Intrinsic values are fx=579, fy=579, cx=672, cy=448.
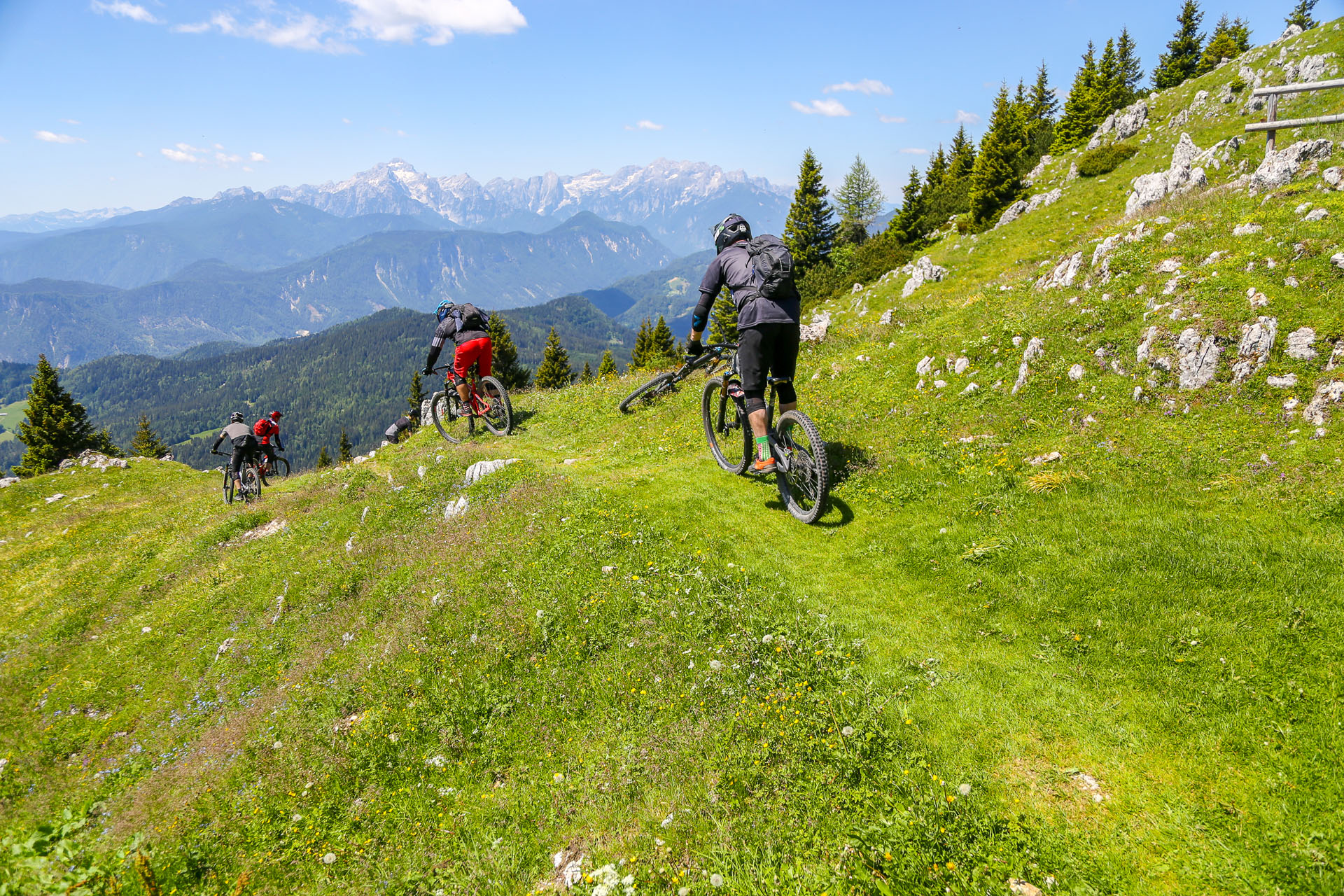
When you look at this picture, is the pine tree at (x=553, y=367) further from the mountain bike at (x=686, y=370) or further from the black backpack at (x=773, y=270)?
the black backpack at (x=773, y=270)

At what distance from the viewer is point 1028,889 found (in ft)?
13.0

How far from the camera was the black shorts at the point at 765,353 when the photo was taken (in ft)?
29.8

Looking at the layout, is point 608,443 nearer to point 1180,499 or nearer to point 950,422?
point 950,422

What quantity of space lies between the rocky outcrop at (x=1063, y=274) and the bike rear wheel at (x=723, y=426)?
368 inches

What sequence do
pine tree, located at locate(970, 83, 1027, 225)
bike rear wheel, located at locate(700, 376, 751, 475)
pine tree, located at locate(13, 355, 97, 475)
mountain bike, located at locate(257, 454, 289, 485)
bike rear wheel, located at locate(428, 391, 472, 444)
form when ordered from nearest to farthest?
1. bike rear wheel, located at locate(700, 376, 751, 475)
2. bike rear wheel, located at locate(428, 391, 472, 444)
3. mountain bike, located at locate(257, 454, 289, 485)
4. pine tree, located at locate(970, 83, 1027, 225)
5. pine tree, located at locate(13, 355, 97, 475)

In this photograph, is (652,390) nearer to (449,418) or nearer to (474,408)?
(474,408)

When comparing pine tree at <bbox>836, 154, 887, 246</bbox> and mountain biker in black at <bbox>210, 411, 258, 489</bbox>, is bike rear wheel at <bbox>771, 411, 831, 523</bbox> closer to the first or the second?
mountain biker in black at <bbox>210, 411, 258, 489</bbox>

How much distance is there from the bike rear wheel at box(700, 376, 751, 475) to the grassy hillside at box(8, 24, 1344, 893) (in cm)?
73

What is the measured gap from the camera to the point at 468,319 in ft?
55.6

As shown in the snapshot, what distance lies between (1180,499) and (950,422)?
14.5 ft

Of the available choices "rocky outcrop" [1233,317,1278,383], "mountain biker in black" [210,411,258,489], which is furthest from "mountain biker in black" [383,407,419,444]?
"rocky outcrop" [1233,317,1278,383]

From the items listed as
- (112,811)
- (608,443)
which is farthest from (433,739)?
(608,443)

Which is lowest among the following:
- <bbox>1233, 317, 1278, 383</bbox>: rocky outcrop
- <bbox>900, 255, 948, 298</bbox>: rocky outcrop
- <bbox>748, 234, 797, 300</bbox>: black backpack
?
<bbox>1233, 317, 1278, 383</bbox>: rocky outcrop

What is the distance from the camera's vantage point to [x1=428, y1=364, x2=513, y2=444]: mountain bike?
17969mm
